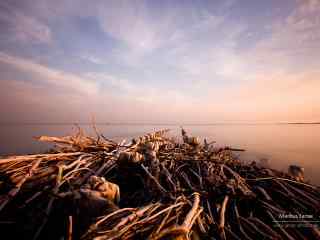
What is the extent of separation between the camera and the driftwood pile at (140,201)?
4.36 feet

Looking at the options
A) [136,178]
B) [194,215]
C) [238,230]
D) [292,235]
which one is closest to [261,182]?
[292,235]

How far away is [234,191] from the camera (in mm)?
2115

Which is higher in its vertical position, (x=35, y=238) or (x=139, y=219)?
(x=139, y=219)

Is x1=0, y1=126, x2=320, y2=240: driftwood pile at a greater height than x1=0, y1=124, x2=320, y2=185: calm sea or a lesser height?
greater

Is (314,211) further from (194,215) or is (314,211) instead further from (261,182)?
(194,215)

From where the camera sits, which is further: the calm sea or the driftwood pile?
the calm sea

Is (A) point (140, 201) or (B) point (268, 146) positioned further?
(B) point (268, 146)

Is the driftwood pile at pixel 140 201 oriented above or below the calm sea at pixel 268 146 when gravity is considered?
above

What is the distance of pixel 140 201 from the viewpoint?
193cm

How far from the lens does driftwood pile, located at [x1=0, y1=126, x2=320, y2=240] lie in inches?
52.3

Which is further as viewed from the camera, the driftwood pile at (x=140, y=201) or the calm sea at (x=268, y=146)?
the calm sea at (x=268, y=146)

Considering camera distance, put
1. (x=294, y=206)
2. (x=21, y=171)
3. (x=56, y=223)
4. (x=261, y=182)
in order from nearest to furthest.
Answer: (x=56, y=223) < (x=21, y=171) < (x=294, y=206) < (x=261, y=182)

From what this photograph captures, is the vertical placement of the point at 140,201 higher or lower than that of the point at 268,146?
higher

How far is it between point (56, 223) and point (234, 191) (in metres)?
1.89
